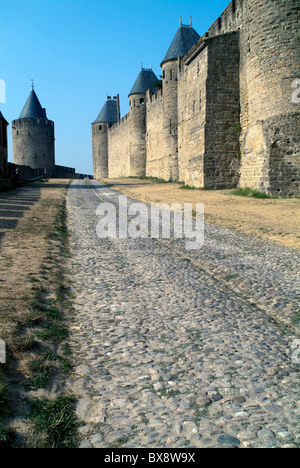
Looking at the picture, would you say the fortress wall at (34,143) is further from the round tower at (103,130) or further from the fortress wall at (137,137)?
the fortress wall at (137,137)

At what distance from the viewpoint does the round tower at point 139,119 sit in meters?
38.8

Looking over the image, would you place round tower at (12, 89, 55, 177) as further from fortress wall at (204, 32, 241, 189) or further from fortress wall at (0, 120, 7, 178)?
fortress wall at (204, 32, 241, 189)

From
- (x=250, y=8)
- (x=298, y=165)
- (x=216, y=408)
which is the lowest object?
(x=216, y=408)

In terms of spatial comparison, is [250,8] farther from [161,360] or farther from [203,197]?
[161,360]

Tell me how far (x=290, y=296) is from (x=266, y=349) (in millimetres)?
1217

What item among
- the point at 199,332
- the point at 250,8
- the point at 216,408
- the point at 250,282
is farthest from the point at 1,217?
the point at 250,8

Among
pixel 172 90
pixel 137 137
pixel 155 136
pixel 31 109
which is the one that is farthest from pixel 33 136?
pixel 172 90

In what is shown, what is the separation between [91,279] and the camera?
4.57 m

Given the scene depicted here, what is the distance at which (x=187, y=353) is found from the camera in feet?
8.97

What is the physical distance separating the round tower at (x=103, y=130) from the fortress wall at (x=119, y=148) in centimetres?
275

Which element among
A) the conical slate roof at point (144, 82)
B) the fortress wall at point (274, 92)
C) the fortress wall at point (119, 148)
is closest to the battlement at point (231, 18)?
the fortress wall at point (274, 92)

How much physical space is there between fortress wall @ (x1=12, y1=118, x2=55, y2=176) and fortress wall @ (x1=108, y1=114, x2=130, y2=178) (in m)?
10.3

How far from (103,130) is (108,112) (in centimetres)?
265

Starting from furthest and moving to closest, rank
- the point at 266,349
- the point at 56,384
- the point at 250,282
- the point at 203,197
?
the point at 203,197 → the point at 250,282 → the point at 266,349 → the point at 56,384
